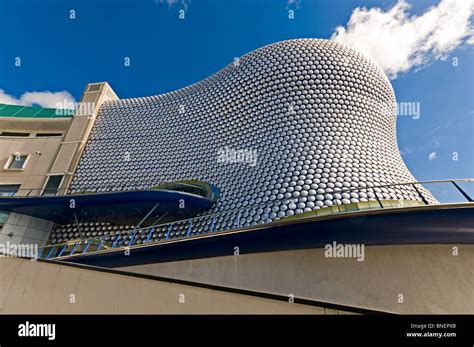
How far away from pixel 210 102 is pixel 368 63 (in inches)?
514

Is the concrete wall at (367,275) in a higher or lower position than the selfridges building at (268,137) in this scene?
lower

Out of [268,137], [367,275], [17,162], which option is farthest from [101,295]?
[17,162]

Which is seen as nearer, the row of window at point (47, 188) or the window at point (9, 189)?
the row of window at point (47, 188)

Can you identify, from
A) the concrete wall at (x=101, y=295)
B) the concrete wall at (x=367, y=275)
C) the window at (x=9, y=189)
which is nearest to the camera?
the concrete wall at (x=101, y=295)

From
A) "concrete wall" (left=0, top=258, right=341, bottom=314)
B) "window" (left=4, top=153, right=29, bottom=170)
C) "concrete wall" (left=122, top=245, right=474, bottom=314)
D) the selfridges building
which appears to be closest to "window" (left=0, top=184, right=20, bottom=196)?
"window" (left=4, top=153, right=29, bottom=170)

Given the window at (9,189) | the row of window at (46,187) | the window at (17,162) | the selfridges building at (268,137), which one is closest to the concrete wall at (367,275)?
the selfridges building at (268,137)

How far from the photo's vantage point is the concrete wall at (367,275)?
5598 millimetres

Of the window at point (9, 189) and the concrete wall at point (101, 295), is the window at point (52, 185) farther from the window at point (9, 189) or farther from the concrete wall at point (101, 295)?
the concrete wall at point (101, 295)

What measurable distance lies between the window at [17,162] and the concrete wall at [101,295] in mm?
17584

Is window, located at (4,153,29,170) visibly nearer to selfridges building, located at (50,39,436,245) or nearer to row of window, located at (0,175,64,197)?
row of window, located at (0,175,64,197)
